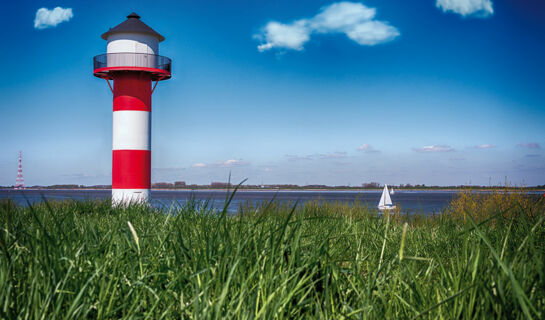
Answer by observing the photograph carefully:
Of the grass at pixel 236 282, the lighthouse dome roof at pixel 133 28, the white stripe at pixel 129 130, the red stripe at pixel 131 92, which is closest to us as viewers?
the grass at pixel 236 282

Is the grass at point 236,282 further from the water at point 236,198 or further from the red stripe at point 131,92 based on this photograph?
the red stripe at point 131,92

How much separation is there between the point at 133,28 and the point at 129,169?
14.5 feet

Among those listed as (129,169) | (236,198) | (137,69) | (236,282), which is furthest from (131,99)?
(236,198)

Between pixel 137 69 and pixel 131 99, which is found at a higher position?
pixel 137 69

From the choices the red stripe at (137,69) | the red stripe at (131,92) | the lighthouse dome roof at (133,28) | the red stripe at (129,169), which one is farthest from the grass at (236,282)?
the lighthouse dome roof at (133,28)

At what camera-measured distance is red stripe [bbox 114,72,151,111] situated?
1398 centimetres

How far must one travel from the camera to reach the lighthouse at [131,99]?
45.6 feet

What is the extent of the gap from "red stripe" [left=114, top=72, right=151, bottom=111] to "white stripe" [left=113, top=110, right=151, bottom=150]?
0.19 meters

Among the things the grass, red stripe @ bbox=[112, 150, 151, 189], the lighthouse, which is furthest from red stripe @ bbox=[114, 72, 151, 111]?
the grass

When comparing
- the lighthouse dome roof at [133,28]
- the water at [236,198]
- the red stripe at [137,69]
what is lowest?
the water at [236,198]

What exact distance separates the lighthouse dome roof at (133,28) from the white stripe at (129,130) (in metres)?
2.62

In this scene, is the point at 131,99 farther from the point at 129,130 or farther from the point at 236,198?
the point at 236,198

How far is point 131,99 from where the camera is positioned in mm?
13961

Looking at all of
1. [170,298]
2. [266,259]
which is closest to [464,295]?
[266,259]
